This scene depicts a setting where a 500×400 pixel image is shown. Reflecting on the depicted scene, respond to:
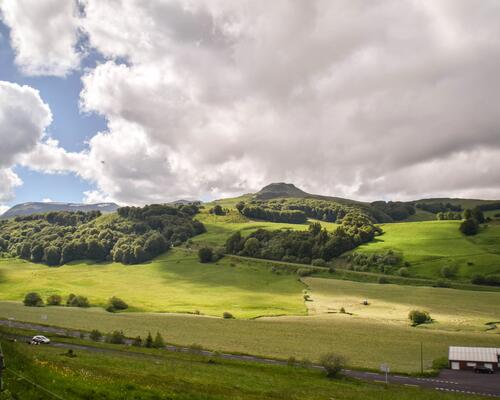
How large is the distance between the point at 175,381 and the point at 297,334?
51860 millimetres

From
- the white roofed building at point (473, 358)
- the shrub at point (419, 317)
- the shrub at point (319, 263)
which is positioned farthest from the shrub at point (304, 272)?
the white roofed building at point (473, 358)

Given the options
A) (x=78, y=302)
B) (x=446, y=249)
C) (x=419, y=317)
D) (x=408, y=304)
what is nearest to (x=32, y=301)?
(x=78, y=302)

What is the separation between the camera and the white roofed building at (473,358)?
6269cm

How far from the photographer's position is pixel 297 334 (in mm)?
82438

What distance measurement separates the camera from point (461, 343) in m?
75.8

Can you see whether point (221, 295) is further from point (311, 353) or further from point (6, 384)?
point (6, 384)

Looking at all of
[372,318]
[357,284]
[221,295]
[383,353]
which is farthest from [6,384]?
[357,284]

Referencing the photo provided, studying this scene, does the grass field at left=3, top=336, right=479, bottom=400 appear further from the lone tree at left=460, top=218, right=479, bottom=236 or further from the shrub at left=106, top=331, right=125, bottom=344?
the lone tree at left=460, top=218, right=479, bottom=236

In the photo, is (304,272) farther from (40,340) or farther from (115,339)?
(40,340)

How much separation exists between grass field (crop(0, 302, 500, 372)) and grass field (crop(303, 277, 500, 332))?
656 cm

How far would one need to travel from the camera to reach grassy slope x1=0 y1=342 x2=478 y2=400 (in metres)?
23.3

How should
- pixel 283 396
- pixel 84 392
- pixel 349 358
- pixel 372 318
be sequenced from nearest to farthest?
pixel 84 392 → pixel 283 396 → pixel 349 358 → pixel 372 318

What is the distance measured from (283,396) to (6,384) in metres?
23.8

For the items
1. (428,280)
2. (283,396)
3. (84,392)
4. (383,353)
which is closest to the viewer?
(84,392)
